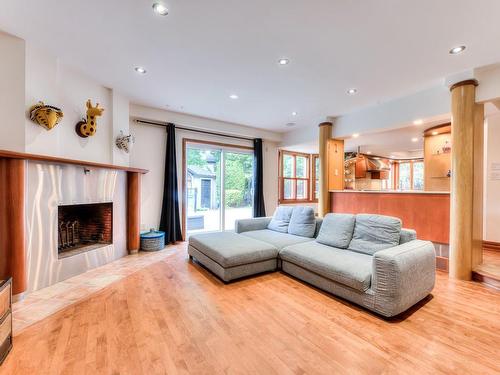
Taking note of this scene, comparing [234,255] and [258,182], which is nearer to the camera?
[234,255]

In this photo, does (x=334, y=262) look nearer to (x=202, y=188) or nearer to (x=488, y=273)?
(x=488, y=273)

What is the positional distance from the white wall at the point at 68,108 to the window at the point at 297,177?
4.51m

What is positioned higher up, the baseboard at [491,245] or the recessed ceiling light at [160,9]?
the recessed ceiling light at [160,9]

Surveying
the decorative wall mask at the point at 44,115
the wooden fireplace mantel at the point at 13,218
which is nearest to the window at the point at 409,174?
the decorative wall mask at the point at 44,115

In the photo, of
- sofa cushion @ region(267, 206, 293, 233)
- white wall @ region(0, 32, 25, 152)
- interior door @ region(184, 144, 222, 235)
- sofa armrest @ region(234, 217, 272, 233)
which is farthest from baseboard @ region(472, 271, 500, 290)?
white wall @ region(0, 32, 25, 152)

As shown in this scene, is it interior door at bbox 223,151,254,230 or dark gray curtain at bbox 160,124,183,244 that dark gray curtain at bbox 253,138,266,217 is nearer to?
interior door at bbox 223,151,254,230

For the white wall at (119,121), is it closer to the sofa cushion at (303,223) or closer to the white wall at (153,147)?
the white wall at (153,147)

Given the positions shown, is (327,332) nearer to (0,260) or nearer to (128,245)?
(0,260)

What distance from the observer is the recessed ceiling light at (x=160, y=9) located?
Answer: 196 centimetres

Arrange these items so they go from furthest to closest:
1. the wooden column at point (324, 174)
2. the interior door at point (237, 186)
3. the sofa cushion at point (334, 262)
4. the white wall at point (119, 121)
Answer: the interior door at point (237, 186) → the wooden column at point (324, 174) → the white wall at point (119, 121) → the sofa cushion at point (334, 262)

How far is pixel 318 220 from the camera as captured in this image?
3650 millimetres

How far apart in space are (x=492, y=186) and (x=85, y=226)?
24.5 feet

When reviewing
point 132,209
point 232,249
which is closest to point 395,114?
point 232,249

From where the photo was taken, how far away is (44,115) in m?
2.66
